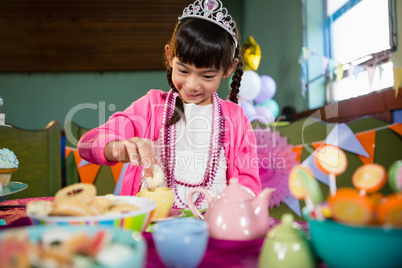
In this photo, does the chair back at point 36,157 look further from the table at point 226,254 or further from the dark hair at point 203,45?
the table at point 226,254

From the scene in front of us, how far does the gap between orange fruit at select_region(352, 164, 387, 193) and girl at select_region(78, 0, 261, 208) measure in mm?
643

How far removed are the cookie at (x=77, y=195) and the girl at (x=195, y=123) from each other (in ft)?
1.28

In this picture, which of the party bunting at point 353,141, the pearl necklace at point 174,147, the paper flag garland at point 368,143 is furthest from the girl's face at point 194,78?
the paper flag garland at point 368,143

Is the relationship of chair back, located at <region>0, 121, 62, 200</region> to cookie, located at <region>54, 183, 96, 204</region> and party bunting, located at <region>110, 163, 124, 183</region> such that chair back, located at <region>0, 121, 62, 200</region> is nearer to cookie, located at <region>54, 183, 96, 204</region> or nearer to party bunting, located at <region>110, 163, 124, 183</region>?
party bunting, located at <region>110, 163, 124, 183</region>

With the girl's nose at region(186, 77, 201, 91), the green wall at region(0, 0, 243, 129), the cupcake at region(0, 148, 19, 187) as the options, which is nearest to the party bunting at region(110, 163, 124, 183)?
the cupcake at region(0, 148, 19, 187)

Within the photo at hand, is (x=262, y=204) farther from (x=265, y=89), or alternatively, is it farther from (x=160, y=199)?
(x=265, y=89)

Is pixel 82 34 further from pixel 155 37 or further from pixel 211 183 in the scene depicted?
pixel 211 183

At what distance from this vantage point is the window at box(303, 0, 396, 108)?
193 cm

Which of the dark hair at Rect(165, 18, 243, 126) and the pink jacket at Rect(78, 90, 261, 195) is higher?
the dark hair at Rect(165, 18, 243, 126)

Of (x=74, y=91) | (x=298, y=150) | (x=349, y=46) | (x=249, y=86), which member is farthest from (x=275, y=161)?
(x=74, y=91)

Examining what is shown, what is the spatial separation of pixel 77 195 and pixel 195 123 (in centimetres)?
76

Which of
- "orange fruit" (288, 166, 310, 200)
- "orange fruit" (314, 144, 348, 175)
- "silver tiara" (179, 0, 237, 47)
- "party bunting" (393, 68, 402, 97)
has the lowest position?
"orange fruit" (288, 166, 310, 200)

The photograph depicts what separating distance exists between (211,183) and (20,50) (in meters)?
5.75

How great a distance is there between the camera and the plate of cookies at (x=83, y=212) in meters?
0.44
